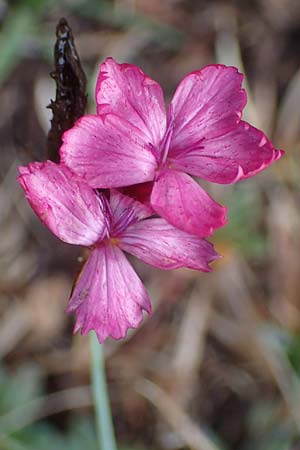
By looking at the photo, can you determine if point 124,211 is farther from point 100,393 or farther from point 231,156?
point 100,393

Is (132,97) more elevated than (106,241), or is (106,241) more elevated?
(132,97)

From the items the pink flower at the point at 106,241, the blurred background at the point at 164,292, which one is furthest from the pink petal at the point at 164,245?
the blurred background at the point at 164,292

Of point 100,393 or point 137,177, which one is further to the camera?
point 100,393

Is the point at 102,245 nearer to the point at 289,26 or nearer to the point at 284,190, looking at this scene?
the point at 284,190

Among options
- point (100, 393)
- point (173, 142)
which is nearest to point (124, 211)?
point (173, 142)

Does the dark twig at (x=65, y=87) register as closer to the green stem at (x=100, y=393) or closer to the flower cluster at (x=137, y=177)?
the flower cluster at (x=137, y=177)

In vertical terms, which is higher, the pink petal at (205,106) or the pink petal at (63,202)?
the pink petal at (205,106)
